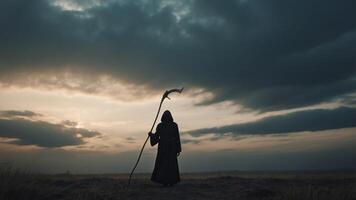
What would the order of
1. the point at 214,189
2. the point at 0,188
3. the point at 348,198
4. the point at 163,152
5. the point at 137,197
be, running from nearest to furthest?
the point at 0,188, the point at 348,198, the point at 137,197, the point at 214,189, the point at 163,152

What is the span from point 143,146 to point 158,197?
371 centimetres

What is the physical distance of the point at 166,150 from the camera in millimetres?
17781

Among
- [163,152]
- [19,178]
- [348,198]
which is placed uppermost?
[163,152]

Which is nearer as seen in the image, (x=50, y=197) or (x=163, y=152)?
(x=50, y=197)

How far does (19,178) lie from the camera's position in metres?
13.0

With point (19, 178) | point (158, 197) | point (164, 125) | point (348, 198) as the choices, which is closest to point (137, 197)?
point (158, 197)

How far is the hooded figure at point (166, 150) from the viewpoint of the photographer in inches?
683

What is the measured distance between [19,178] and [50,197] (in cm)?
106

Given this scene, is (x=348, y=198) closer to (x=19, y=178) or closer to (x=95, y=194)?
(x=95, y=194)

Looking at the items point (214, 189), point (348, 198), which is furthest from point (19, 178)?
point (348, 198)

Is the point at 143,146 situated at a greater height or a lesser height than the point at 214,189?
greater

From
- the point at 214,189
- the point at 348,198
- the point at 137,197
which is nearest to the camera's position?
the point at 348,198

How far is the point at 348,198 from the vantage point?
12.8 meters

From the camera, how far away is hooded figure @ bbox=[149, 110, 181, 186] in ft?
57.0
